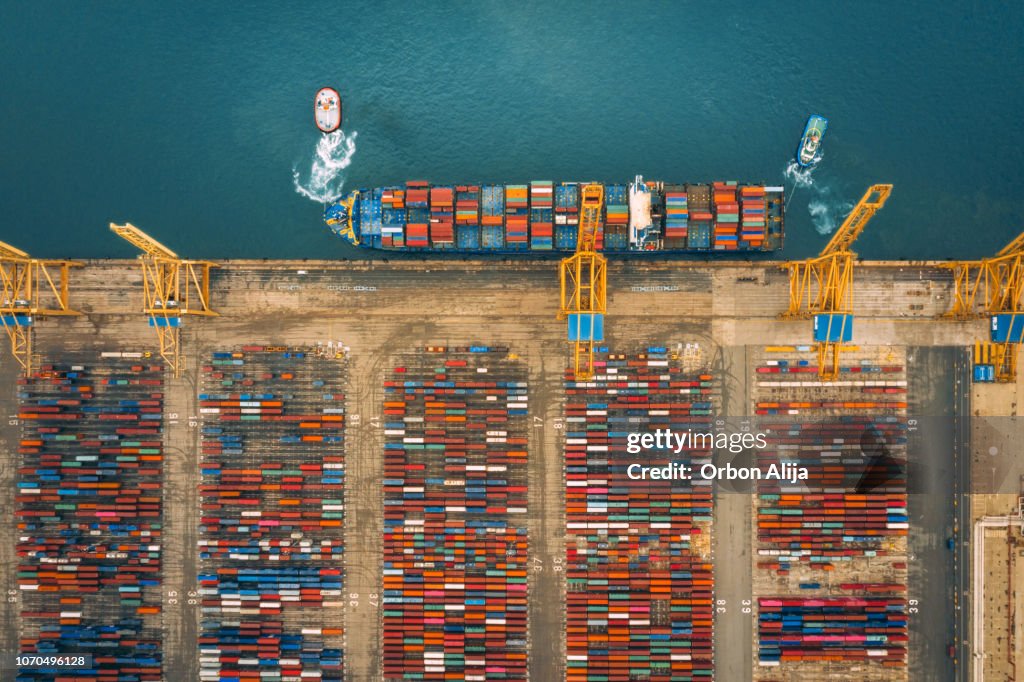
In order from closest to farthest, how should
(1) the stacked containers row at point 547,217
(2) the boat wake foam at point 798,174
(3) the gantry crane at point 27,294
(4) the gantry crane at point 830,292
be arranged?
(4) the gantry crane at point 830,292, (3) the gantry crane at point 27,294, (1) the stacked containers row at point 547,217, (2) the boat wake foam at point 798,174

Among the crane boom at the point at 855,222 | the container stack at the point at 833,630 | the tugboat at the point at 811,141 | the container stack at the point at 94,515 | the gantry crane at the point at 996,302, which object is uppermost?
the tugboat at the point at 811,141

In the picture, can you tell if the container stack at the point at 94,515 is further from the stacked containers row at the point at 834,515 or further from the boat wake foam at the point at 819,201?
the boat wake foam at the point at 819,201

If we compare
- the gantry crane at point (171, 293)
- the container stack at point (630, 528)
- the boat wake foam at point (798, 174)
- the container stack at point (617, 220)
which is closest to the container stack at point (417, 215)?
the container stack at point (617, 220)

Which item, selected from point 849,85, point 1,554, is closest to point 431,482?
point 1,554

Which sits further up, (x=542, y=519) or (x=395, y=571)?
(x=542, y=519)

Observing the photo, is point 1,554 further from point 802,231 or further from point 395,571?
point 802,231

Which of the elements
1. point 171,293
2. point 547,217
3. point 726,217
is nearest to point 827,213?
point 726,217

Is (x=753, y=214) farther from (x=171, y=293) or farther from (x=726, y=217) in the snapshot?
(x=171, y=293)
